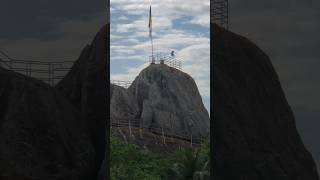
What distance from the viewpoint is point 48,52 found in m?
12.8

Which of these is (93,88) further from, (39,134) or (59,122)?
(39,134)

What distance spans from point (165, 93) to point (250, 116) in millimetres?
26163

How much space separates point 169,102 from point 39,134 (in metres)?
25.9

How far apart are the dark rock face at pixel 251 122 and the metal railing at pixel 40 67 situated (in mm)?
3178

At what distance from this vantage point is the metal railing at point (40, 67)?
12555 mm

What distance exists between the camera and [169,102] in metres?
38.0

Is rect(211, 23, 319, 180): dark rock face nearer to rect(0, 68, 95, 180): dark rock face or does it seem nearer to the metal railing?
rect(0, 68, 95, 180): dark rock face

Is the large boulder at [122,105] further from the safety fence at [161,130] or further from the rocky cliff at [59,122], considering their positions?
the rocky cliff at [59,122]

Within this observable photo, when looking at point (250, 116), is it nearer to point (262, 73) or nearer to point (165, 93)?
point (262, 73)

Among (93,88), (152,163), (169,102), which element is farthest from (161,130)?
(93,88)

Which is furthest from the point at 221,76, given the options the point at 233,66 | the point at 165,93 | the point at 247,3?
the point at 165,93

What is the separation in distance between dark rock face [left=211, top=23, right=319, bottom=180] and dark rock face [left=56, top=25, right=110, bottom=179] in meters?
2.33

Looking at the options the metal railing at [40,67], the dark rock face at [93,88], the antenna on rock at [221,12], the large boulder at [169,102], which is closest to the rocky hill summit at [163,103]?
the large boulder at [169,102]

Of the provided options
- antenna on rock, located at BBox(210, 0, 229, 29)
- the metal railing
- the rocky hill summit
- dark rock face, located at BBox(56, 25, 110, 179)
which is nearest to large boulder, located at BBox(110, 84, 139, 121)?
the rocky hill summit
